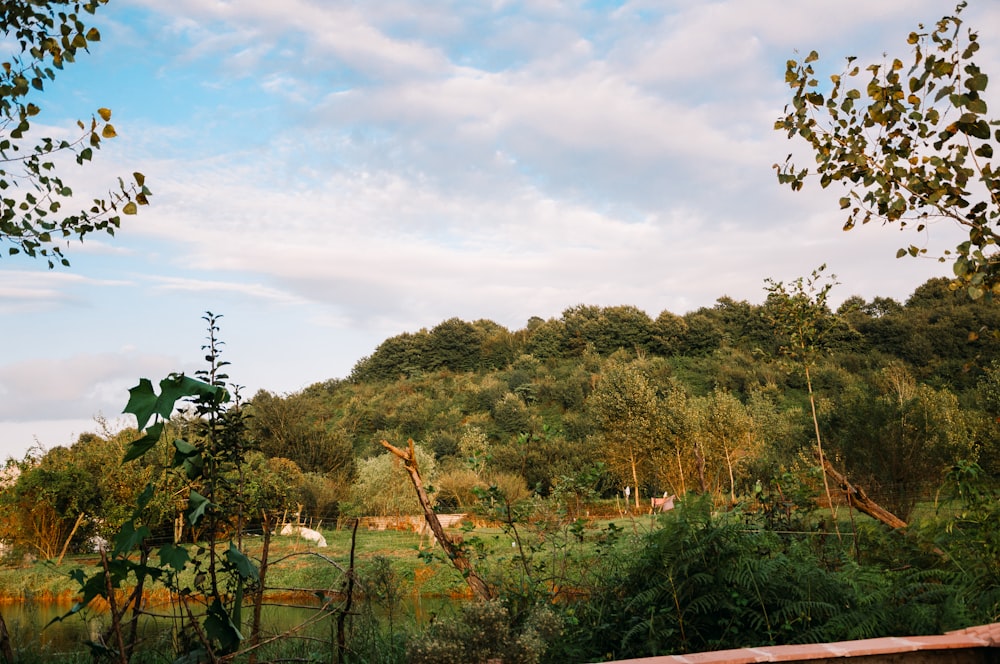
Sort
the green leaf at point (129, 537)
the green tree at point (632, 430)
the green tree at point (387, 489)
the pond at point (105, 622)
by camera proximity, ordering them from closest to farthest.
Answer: the green leaf at point (129, 537)
the pond at point (105, 622)
the green tree at point (387, 489)
the green tree at point (632, 430)

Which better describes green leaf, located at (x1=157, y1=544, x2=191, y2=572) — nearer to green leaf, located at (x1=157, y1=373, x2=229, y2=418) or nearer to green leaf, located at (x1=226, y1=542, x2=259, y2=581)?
green leaf, located at (x1=226, y1=542, x2=259, y2=581)

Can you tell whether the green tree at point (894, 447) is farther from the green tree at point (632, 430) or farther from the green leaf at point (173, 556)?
the green leaf at point (173, 556)

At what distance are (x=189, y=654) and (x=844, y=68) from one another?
402 centimetres

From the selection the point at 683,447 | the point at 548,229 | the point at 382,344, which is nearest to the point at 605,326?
the point at 382,344

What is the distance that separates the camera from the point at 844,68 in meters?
3.48

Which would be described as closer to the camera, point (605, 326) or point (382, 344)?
point (605, 326)

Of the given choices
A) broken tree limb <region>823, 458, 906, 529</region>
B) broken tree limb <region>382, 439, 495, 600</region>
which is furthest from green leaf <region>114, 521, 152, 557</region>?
broken tree limb <region>823, 458, 906, 529</region>

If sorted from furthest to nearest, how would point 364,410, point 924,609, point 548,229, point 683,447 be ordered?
1. point 364,410
2. point 683,447
3. point 548,229
4. point 924,609

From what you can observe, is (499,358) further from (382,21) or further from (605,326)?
(382,21)

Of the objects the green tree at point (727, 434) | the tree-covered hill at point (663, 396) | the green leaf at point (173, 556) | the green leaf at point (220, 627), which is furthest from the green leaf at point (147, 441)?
the green tree at point (727, 434)

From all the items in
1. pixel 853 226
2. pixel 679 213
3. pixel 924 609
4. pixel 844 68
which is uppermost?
pixel 679 213

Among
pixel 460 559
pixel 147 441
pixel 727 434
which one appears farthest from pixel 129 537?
pixel 727 434

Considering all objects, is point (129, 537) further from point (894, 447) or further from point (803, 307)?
point (894, 447)

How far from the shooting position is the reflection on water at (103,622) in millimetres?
4320
